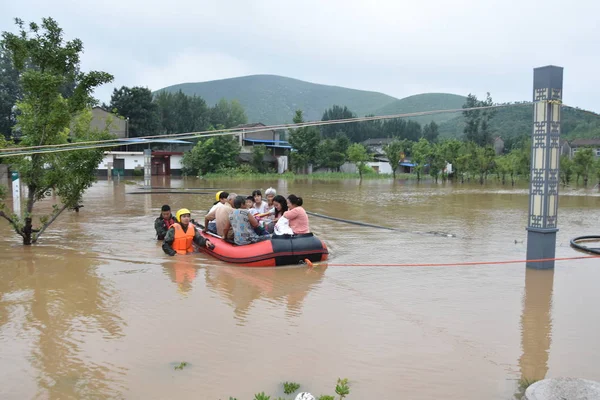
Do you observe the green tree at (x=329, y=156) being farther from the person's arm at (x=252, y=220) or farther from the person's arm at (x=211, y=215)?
the person's arm at (x=252, y=220)

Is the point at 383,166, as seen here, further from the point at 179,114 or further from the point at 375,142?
the point at 179,114

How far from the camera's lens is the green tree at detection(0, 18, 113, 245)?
11.5m

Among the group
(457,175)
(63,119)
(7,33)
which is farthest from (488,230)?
(457,175)

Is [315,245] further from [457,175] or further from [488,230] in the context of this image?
[457,175]

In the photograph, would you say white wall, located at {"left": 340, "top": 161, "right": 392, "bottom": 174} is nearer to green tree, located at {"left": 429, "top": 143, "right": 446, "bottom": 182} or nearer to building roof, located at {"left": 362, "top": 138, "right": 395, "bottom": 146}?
green tree, located at {"left": 429, "top": 143, "right": 446, "bottom": 182}

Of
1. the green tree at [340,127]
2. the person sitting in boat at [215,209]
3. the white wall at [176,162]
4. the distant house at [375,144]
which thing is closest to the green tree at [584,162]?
the white wall at [176,162]

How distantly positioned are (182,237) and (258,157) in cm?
4814

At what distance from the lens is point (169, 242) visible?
11.1 m

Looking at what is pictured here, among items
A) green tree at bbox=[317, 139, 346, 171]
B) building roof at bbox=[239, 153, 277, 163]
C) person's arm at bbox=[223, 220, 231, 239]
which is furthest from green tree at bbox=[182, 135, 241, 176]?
person's arm at bbox=[223, 220, 231, 239]

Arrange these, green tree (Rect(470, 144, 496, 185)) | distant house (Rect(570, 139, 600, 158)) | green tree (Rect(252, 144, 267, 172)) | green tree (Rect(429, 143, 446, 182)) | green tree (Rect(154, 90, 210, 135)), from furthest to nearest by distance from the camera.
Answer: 1. green tree (Rect(154, 90, 210, 135))
2. distant house (Rect(570, 139, 600, 158))
3. green tree (Rect(252, 144, 267, 172))
4. green tree (Rect(429, 143, 446, 182))
5. green tree (Rect(470, 144, 496, 185))

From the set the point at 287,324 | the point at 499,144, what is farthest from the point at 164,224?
the point at 499,144

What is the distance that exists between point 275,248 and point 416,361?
4.81m

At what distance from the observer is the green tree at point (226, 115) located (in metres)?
89.4

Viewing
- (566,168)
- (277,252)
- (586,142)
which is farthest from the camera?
(586,142)
